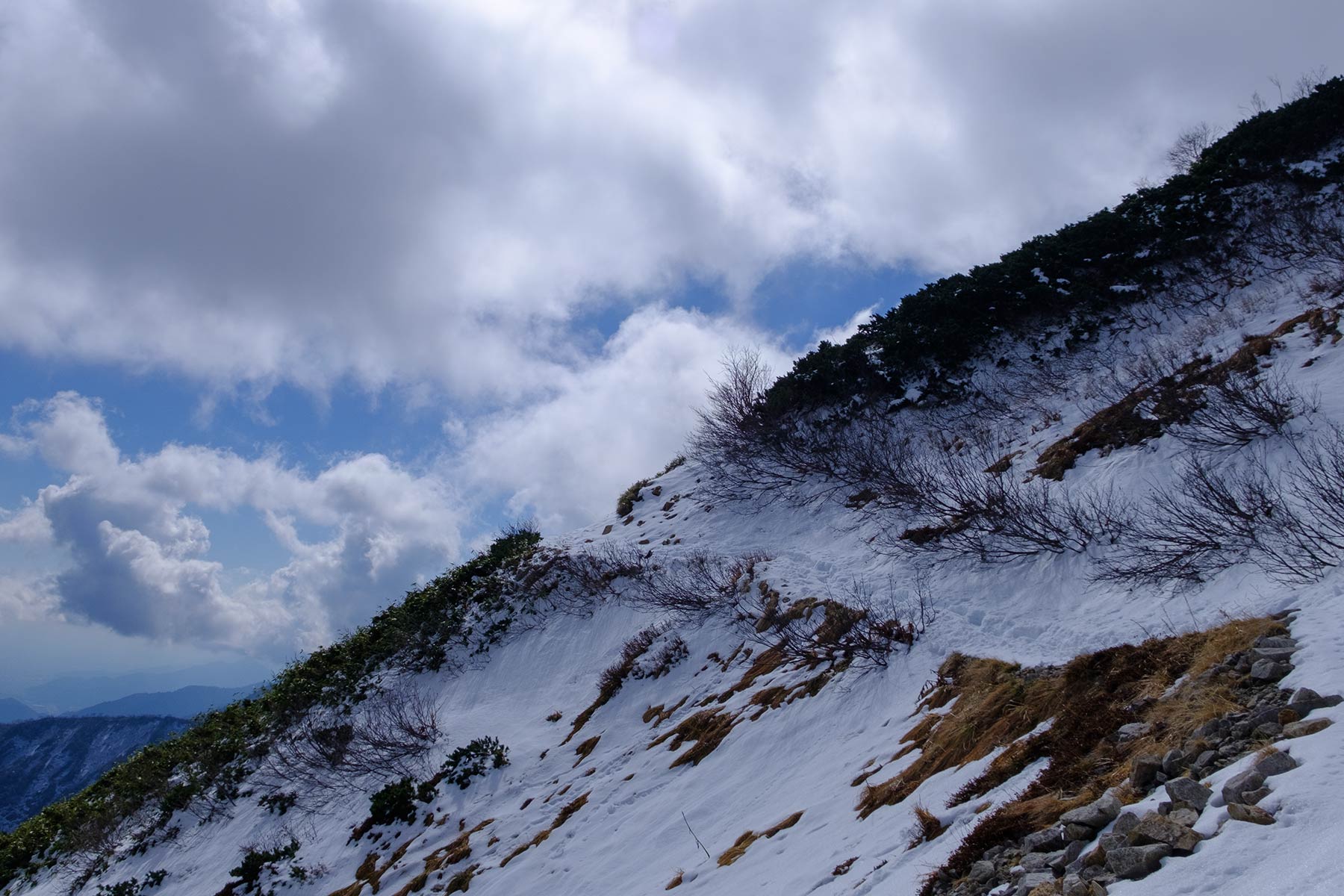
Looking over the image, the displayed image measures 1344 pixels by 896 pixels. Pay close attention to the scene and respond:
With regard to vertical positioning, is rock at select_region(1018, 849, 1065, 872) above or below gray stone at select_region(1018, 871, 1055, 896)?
below

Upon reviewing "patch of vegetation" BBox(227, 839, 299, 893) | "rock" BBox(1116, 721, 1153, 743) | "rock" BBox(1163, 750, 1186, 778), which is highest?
"patch of vegetation" BBox(227, 839, 299, 893)

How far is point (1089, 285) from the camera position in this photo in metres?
20.7

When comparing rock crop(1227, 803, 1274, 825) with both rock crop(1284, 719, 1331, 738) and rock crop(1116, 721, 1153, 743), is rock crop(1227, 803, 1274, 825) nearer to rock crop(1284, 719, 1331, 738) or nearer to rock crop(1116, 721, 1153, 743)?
rock crop(1284, 719, 1331, 738)

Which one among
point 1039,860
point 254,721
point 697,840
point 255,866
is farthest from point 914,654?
point 254,721

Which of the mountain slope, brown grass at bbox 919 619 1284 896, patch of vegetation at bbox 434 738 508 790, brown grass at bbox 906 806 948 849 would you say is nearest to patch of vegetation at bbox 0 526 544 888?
the mountain slope

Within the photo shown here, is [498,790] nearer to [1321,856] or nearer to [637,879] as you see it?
[637,879]

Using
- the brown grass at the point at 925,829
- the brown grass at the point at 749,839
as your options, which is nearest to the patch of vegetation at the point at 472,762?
the brown grass at the point at 749,839

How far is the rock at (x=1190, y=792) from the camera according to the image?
3.51m

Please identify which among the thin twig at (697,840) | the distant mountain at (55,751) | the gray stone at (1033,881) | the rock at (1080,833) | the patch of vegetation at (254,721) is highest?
the distant mountain at (55,751)

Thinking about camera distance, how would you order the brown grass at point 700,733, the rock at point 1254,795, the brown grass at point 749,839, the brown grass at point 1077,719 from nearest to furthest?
1. the rock at point 1254,795
2. the brown grass at point 1077,719
3. the brown grass at point 749,839
4. the brown grass at point 700,733

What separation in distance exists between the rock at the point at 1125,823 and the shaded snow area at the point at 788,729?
1.03ft

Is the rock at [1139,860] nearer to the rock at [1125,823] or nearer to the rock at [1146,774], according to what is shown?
the rock at [1125,823]

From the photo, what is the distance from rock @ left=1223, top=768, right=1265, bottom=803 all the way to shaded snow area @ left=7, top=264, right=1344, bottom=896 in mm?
88

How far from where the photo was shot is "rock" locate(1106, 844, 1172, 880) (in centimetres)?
324
